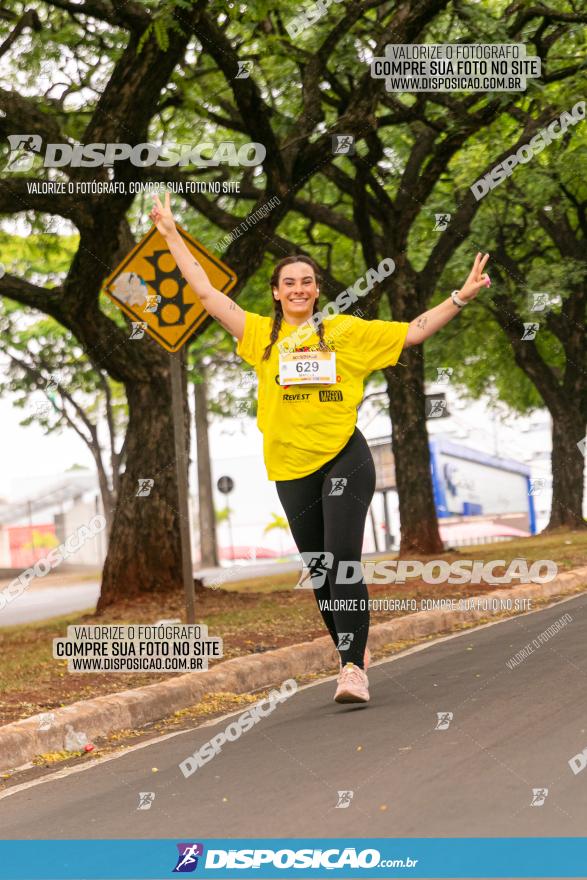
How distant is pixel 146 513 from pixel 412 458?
714 centimetres

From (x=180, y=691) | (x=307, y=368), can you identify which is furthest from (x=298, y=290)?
(x=180, y=691)

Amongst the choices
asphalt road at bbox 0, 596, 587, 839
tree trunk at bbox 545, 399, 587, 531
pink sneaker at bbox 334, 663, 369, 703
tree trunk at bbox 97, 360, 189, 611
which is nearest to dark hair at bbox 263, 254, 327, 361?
pink sneaker at bbox 334, 663, 369, 703

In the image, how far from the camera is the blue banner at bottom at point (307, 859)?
3.82 meters

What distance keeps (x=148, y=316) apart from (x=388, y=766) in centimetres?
504

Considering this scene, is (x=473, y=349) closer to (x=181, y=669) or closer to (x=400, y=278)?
(x=400, y=278)

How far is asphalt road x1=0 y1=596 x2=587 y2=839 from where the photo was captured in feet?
14.4

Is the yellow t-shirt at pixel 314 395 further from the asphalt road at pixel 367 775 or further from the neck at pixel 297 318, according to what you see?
the asphalt road at pixel 367 775

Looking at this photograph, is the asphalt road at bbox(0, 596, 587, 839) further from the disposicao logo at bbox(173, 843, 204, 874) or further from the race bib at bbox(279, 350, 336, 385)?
the race bib at bbox(279, 350, 336, 385)

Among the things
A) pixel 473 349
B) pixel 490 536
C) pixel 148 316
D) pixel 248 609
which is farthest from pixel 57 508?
pixel 148 316

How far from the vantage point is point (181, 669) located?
8.76 m

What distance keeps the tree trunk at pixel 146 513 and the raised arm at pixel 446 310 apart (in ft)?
24.6

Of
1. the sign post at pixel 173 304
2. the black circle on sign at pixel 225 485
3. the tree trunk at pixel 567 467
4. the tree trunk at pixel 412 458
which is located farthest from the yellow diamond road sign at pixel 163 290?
the black circle on sign at pixel 225 485

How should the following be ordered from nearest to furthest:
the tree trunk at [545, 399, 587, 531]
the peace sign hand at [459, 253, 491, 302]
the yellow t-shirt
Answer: the peace sign hand at [459, 253, 491, 302]
the yellow t-shirt
the tree trunk at [545, 399, 587, 531]

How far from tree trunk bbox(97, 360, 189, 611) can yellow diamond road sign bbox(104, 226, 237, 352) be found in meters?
4.51
